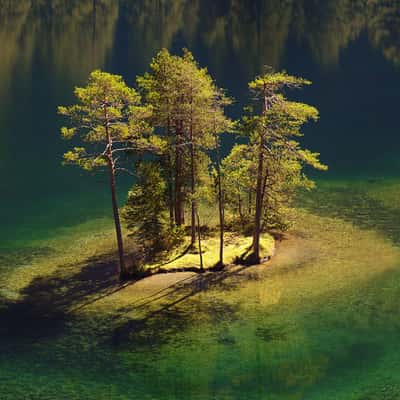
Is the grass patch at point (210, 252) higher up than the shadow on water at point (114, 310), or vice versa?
the grass patch at point (210, 252)

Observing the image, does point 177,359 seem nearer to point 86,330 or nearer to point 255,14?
point 86,330

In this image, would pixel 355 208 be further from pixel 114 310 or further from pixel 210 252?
pixel 114 310

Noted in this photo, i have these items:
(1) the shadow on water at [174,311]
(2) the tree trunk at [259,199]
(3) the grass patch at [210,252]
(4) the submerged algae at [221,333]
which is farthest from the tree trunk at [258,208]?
(1) the shadow on water at [174,311]

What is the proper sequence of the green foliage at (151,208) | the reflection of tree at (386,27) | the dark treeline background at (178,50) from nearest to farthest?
the green foliage at (151,208) → the dark treeline background at (178,50) → the reflection of tree at (386,27)

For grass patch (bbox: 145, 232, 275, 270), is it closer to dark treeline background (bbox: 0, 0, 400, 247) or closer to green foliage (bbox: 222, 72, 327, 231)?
green foliage (bbox: 222, 72, 327, 231)

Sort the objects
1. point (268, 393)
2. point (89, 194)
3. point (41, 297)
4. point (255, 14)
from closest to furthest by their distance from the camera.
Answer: point (268, 393), point (41, 297), point (89, 194), point (255, 14)

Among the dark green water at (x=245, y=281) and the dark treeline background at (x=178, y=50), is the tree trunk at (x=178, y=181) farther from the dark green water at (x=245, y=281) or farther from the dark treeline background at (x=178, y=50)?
the dark treeline background at (x=178, y=50)

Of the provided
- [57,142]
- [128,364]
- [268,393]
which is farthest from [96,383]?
[57,142]
